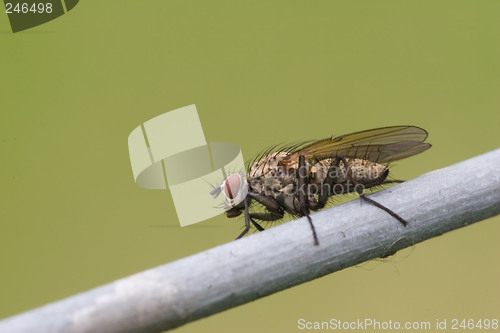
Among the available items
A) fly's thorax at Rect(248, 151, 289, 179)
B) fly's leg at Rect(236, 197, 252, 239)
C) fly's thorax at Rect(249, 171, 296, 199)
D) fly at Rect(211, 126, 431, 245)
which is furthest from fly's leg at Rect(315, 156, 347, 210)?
fly's leg at Rect(236, 197, 252, 239)

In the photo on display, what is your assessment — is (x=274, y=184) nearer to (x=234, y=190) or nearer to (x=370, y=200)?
(x=234, y=190)

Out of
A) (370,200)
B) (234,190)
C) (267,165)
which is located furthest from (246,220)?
(370,200)

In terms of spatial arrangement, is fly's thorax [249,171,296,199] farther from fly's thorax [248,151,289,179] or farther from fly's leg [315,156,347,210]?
fly's leg [315,156,347,210]

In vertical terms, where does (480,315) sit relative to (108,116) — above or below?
below

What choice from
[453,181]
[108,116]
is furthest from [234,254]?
[108,116]

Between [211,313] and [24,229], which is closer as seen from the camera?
[211,313]

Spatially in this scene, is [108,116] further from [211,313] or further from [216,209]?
[211,313]

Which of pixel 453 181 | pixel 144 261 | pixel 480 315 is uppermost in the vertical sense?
pixel 453 181

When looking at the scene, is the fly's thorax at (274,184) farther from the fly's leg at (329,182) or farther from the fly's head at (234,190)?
the fly's leg at (329,182)
